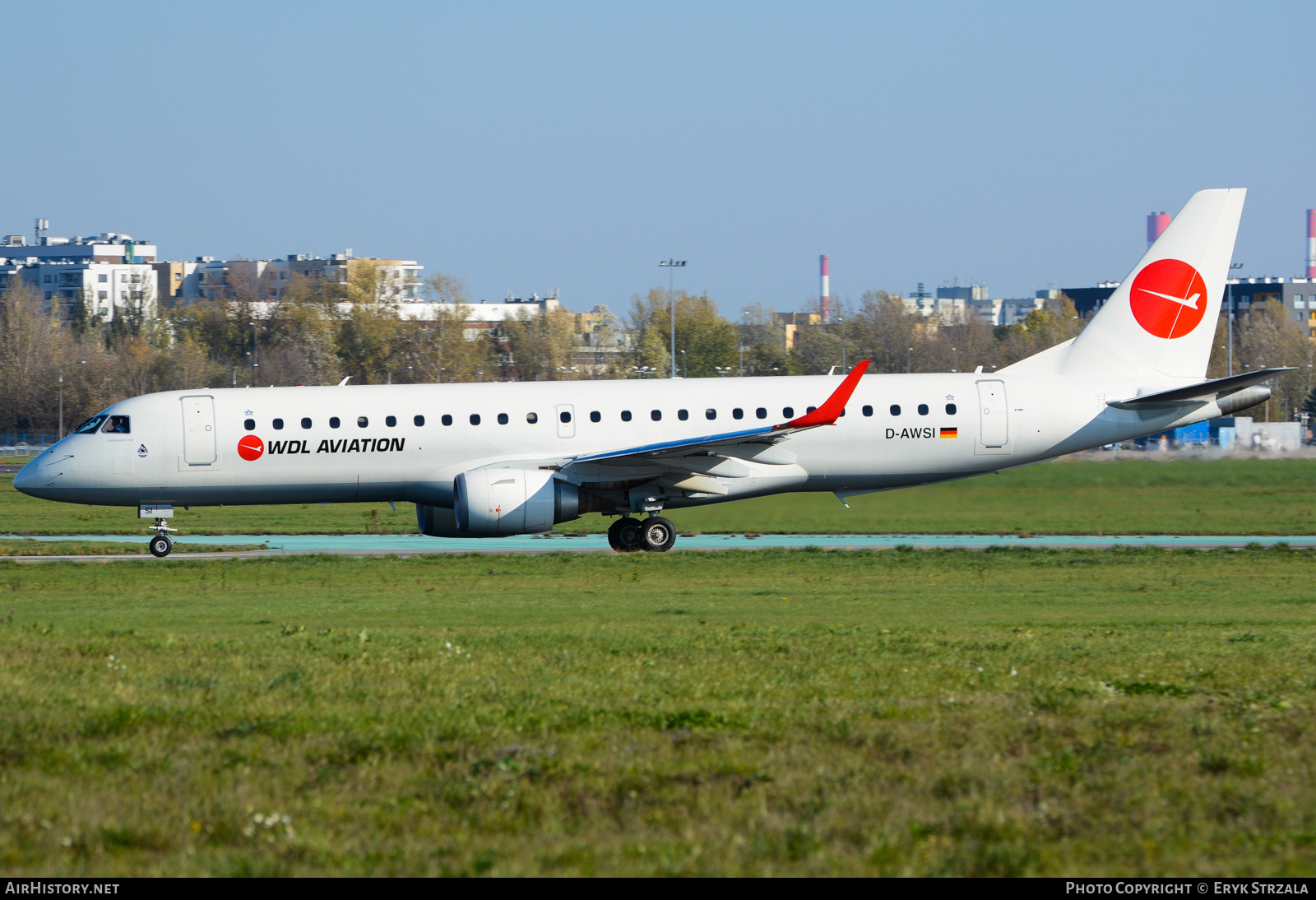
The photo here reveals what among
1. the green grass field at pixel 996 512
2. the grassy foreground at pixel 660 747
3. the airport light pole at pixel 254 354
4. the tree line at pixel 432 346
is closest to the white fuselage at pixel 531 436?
the green grass field at pixel 996 512

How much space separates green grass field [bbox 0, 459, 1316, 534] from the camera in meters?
32.2

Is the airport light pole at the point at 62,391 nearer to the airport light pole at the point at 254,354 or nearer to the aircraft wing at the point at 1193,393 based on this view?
the airport light pole at the point at 254,354

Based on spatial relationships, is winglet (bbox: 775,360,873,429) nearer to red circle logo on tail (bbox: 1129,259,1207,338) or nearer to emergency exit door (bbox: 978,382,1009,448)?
emergency exit door (bbox: 978,382,1009,448)

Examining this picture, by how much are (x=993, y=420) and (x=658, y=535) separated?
7.48 m

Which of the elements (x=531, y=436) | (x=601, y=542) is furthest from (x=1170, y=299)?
(x=531, y=436)

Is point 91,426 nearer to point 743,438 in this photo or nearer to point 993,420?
point 743,438

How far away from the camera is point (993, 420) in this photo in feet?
94.0

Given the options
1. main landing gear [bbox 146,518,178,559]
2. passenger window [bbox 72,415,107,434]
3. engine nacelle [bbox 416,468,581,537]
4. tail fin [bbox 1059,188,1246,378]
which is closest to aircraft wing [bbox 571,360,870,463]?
engine nacelle [bbox 416,468,581,537]

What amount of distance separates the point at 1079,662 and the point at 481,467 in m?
16.5

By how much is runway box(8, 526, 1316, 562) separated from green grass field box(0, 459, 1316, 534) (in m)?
0.53

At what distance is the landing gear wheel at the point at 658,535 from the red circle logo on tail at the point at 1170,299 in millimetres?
11278

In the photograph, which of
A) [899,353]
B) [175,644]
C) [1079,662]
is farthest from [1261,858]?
[899,353]

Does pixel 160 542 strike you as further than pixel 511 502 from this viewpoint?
Yes

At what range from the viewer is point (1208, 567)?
25.2 meters
